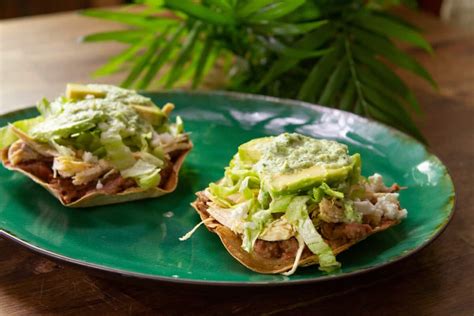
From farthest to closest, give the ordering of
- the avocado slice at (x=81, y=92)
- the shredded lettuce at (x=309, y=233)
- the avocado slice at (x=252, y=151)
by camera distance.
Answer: the avocado slice at (x=81, y=92) < the avocado slice at (x=252, y=151) < the shredded lettuce at (x=309, y=233)

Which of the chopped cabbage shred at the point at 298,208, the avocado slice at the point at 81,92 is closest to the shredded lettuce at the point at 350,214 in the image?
the chopped cabbage shred at the point at 298,208

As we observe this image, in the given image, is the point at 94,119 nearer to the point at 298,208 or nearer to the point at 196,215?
the point at 196,215

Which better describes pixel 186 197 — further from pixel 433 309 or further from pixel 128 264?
pixel 433 309

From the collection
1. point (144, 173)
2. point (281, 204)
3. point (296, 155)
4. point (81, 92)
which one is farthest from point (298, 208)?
point (81, 92)

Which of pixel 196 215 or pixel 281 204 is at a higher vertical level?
pixel 281 204

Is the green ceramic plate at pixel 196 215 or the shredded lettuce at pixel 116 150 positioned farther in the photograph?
the shredded lettuce at pixel 116 150

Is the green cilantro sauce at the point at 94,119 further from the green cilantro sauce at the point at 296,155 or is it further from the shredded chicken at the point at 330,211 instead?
the shredded chicken at the point at 330,211
